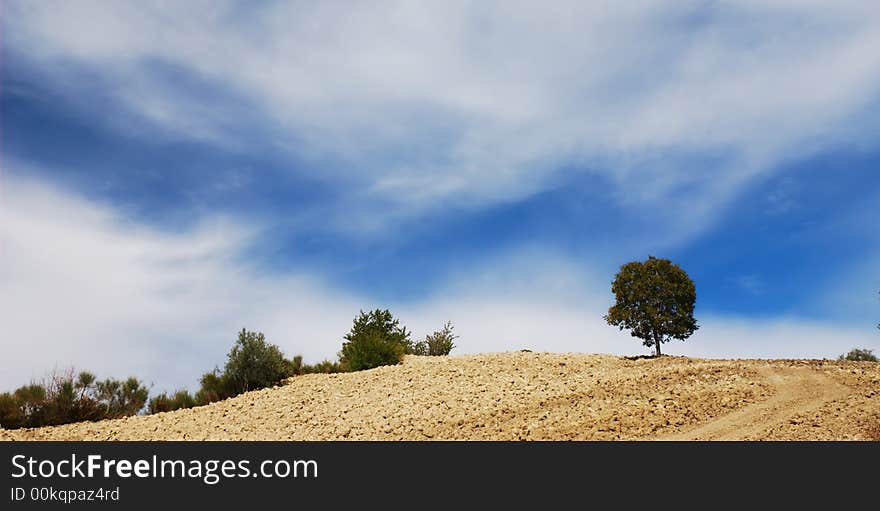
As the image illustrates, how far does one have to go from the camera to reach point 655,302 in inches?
1110

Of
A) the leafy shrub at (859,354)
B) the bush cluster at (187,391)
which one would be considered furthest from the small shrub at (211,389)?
the leafy shrub at (859,354)

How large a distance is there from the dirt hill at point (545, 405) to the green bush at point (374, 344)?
235cm

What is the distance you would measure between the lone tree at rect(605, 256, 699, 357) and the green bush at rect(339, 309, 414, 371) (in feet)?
32.4

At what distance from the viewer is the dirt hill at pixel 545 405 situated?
14125mm

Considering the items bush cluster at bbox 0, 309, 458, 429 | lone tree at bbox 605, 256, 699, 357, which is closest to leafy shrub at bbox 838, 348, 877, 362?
lone tree at bbox 605, 256, 699, 357

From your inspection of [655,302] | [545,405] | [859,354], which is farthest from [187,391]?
[859,354]

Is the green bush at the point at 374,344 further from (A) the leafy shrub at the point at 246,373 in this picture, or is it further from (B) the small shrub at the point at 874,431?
(B) the small shrub at the point at 874,431

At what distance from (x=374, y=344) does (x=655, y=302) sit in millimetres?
12782

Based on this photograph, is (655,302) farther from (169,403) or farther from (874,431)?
(169,403)
